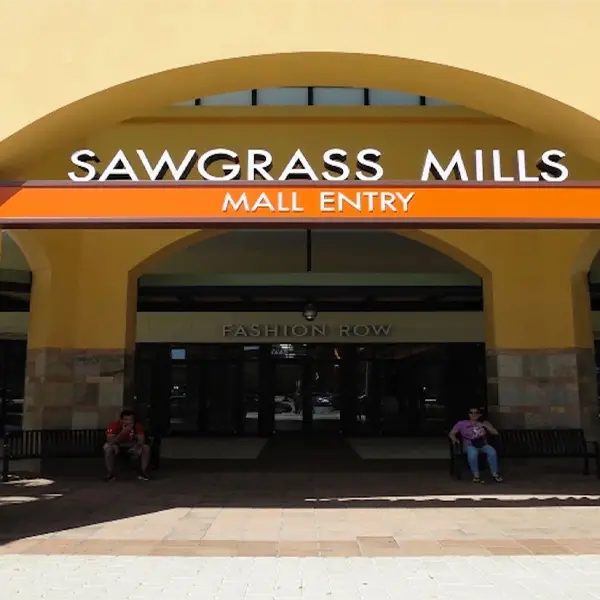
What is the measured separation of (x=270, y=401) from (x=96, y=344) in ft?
23.6

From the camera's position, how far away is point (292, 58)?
6.52m

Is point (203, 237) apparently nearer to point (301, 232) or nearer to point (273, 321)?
point (301, 232)

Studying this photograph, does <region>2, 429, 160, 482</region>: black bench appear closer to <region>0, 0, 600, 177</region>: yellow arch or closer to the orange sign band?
the orange sign band

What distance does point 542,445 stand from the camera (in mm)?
10414

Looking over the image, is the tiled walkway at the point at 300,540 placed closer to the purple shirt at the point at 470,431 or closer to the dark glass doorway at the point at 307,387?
the purple shirt at the point at 470,431

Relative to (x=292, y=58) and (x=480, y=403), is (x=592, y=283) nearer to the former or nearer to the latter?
(x=480, y=403)

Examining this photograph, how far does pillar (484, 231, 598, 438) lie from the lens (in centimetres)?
1075

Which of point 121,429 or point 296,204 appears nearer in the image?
point 296,204

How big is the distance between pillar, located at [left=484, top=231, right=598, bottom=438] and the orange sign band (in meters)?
4.79

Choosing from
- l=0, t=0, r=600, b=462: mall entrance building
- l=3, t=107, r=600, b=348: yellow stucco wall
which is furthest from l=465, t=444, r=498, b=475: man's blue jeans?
l=3, t=107, r=600, b=348: yellow stucco wall

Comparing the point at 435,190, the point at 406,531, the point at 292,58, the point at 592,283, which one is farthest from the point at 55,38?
the point at 592,283

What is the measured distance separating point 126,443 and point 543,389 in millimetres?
6955

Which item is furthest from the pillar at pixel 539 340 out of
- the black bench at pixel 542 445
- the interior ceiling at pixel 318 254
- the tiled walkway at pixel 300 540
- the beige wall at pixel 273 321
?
the beige wall at pixel 273 321
